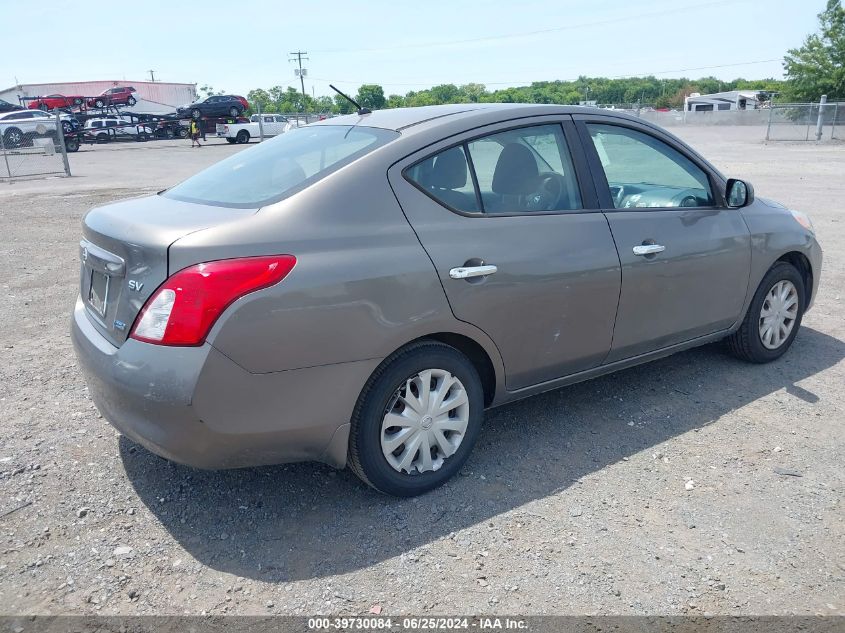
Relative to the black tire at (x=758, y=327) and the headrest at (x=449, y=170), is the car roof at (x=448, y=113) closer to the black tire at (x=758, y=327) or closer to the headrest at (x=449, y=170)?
the headrest at (x=449, y=170)

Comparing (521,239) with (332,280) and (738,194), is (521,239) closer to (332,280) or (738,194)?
(332,280)

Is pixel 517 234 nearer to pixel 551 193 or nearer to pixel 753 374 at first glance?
pixel 551 193

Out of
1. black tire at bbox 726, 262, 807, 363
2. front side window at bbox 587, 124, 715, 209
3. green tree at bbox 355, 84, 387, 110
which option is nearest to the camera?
front side window at bbox 587, 124, 715, 209

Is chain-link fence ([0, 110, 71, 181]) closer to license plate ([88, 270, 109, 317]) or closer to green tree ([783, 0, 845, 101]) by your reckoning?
license plate ([88, 270, 109, 317])

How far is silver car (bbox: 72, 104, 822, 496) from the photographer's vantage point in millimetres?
2693

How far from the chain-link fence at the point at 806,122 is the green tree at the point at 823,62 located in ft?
45.0

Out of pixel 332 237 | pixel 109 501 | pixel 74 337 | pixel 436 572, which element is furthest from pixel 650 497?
pixel 74 337

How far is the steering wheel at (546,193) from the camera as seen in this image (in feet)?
11.7

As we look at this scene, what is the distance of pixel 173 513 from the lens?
10.3 ft

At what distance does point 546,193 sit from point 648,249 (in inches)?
26.4

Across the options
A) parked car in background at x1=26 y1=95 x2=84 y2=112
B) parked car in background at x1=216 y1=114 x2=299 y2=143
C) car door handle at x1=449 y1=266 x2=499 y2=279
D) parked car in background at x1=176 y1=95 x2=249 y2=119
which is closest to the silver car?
car door handle at x1=449 y1=266 x2=499 y2=279

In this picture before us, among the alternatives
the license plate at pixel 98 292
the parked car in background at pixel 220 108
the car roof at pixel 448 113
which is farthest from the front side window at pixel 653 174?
the parked car in background at pixel 220 108

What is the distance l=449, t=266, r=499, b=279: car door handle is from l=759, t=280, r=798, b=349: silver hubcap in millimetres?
2425

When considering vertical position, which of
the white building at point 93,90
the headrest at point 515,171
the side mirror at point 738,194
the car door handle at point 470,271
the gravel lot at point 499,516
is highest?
the white building at point 93,90
